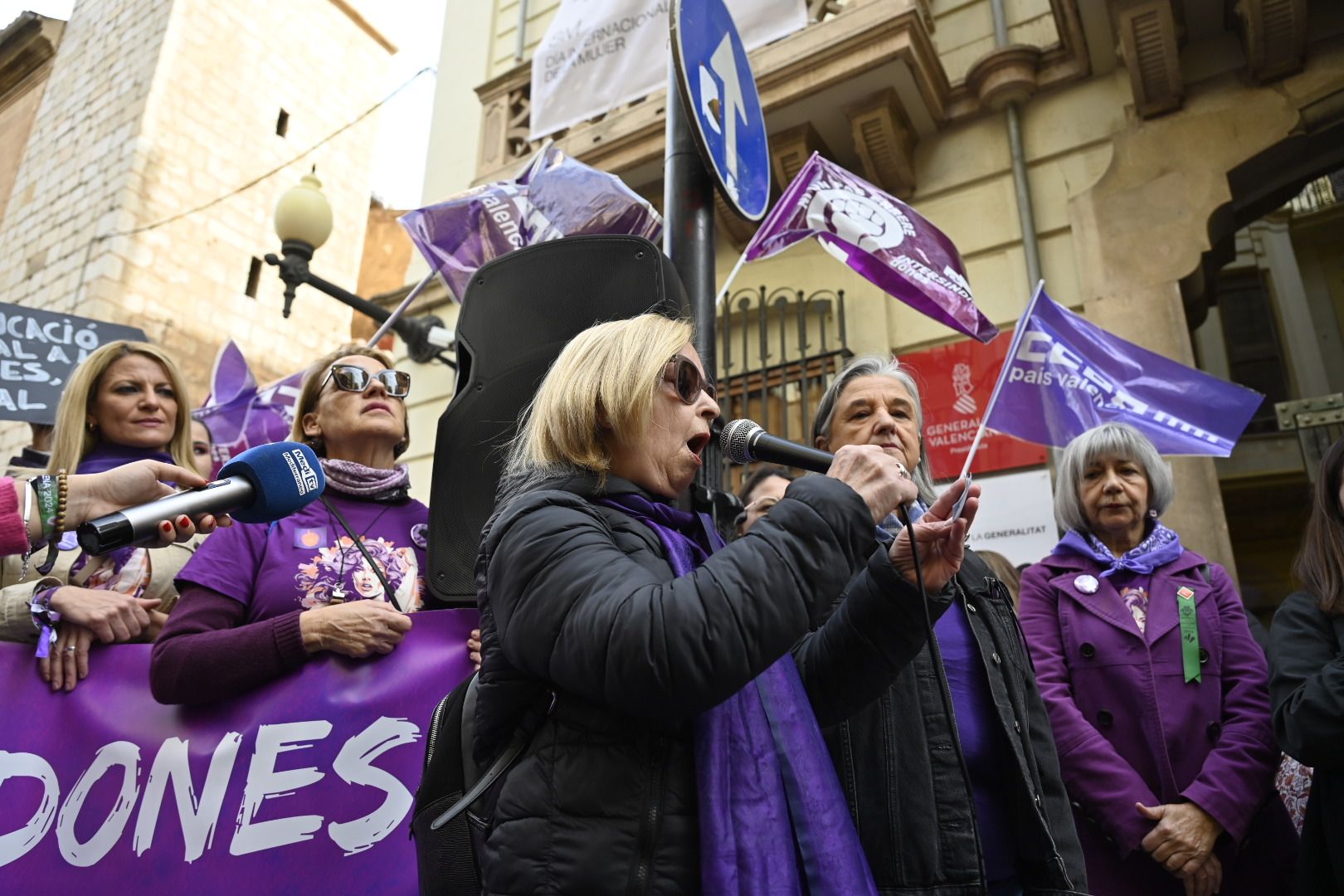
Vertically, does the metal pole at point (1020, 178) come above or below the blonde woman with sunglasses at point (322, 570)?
above

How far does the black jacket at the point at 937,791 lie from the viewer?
1.73 metres

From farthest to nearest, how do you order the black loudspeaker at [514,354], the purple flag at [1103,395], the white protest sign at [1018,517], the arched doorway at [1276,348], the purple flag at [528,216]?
the arched doorway at [1276,348] → the white protest sign at [1018,517] → the purple flag at [1103,395] → the purple flag at [528,216] → the black loudspeaker at [514,354]

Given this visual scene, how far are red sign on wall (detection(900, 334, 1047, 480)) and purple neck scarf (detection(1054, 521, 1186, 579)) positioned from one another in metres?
2.68

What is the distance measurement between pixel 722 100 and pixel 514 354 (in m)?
1.24

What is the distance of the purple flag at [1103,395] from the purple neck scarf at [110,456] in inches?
122

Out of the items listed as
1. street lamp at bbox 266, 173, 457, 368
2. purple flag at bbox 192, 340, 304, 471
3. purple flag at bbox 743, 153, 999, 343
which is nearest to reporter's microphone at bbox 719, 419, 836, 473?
purple flag at bbox 743, 153, 999, 343

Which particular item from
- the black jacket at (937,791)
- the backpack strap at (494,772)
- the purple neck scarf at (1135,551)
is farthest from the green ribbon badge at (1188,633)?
the backpack strap at (494,772)

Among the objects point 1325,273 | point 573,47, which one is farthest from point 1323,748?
point 1325,273

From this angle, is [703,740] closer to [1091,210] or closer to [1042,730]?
[1042,730]

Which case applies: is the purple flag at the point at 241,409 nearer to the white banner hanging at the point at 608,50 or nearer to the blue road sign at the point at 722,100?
the white banner hanging at the point at 608,50

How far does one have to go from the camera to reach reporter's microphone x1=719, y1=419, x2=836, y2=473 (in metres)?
1.64

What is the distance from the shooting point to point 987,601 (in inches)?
84.8

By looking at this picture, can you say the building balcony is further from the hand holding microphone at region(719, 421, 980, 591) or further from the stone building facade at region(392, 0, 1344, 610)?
the hand holding microphone at region(719, 421, 980, 591)

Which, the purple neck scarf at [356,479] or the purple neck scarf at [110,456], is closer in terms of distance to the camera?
the purple neck scarf at [356,479]
